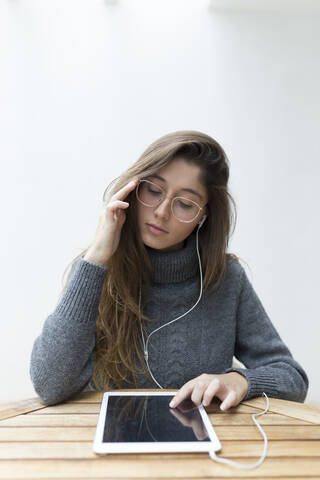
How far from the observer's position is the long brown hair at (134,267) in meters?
0.98

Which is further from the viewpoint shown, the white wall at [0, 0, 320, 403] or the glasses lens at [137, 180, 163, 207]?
the white wall at [0, 0, 320, 403]

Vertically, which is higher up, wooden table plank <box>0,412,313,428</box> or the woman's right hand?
the woman's right hand

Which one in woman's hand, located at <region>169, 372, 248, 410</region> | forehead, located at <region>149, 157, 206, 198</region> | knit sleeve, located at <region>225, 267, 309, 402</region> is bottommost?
knit sleeve, located at <region>225, 267, 309, 402</region>

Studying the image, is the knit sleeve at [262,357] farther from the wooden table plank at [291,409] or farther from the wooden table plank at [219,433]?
the wooden table plank at [219,433]

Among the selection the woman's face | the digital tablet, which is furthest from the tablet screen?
the woman's face

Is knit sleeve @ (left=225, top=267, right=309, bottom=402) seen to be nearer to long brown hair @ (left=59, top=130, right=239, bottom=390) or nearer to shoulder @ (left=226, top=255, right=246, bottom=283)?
shoulder @ (left=226, top=255, right=246, bottom=283)

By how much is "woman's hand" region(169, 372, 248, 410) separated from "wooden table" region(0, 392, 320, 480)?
0.07 ft

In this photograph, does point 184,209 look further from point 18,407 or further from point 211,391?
point 18,407

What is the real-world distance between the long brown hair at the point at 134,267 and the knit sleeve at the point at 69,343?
0.42 feet

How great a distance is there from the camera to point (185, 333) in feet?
3.52

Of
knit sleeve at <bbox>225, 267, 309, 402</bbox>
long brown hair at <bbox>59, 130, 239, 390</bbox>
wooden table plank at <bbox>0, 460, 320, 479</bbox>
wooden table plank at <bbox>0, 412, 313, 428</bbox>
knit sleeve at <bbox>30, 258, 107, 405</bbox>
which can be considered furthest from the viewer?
long brown hair at <bbox>59, 130, 239, 390</bbox>

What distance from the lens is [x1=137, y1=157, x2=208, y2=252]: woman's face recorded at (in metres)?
0.99

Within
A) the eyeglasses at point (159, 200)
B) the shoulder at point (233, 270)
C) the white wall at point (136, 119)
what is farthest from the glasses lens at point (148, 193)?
the white wall at point (136, 119)

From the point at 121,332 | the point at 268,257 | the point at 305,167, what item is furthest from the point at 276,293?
the point at 121,332
